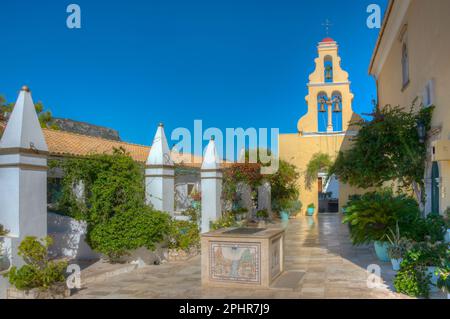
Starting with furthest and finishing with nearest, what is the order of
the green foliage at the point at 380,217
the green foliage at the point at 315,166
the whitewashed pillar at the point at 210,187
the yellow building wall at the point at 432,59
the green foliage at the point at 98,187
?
the green foliage at the point at 315,166
the whitewashed pillar at the point at 210,187
the green foliage at the point at 98,187
the yellow building wall at the point at 432,59
the green foliage at the point at 380,217

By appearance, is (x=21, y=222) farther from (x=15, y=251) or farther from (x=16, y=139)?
(x=16, y=139)

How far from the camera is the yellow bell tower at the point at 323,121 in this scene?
20.9 meters

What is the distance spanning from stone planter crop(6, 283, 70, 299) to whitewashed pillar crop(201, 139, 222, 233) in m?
5.55

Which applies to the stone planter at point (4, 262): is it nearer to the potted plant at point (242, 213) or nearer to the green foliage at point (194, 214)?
the green foliage at point (194, 214)

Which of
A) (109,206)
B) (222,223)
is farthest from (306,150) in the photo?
(109,206)

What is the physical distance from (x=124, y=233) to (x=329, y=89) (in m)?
15.5

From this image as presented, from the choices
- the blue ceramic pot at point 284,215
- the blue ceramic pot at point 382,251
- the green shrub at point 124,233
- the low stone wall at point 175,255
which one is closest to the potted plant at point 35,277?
the green shrub at point 124,233

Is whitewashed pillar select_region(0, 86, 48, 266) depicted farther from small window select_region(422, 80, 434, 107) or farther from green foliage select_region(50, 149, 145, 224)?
small window select_region(422, 80, 434, 107)

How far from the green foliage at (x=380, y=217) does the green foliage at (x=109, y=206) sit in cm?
424

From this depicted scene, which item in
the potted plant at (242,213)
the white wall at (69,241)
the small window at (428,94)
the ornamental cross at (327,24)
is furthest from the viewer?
the ornamental cross at (327,24)

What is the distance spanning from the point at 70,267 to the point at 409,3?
10316 millimetres

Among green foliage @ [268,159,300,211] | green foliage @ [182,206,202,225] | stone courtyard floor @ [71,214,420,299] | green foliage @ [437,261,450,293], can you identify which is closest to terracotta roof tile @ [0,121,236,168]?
green foliage @ [182,206,202,225]
